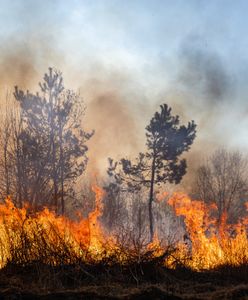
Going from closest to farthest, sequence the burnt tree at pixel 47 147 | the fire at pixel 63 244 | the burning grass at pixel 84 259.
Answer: the burning grass at pixel 84 259
the fire at pixel 63 244
the burnt tree at pixel 47 147

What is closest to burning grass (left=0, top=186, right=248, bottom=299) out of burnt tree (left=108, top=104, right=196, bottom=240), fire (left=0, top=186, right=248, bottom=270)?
fire (left=0, top=186, right=248, bottom=270)

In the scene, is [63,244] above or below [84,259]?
above

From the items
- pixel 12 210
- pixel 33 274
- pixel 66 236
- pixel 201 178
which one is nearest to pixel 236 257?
pixel 66 236

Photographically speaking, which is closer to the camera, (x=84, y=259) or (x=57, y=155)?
(x=84, y=259)

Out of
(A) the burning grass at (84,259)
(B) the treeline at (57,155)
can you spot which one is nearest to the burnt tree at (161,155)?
(B) the treeline at (57,155)

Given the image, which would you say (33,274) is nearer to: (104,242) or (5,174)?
(104,242)

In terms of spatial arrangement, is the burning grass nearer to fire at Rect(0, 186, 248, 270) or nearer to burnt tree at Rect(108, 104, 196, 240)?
fire at Rect(0, 186, 248, 270)

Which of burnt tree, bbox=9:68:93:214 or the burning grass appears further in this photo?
burnt tree, bbox=9:68:93:214

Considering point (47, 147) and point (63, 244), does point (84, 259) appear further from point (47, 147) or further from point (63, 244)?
point (47, 147)

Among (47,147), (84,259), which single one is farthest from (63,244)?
(47,147)

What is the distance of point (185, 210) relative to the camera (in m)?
16.1

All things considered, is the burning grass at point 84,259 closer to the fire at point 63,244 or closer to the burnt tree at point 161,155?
the fire at point 63,244

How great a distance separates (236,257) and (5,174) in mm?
16436

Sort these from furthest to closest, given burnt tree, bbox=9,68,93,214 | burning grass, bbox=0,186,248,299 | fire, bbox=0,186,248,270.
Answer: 1. burnt tree, bbox=9,68,93,214
2. fire, bbox=0,186,248,270
3. burning grass, bbox=0,186,248,299
